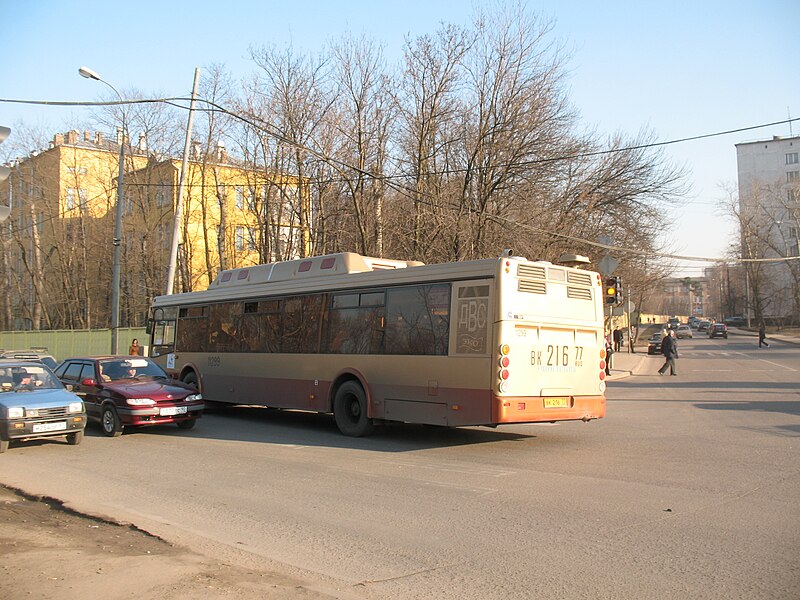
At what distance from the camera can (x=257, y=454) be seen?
12.0 metres

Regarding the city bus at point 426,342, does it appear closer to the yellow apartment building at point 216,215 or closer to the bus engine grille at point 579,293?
the bus engine grille at point 579,293

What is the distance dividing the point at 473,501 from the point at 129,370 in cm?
974

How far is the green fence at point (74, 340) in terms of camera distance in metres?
37.5

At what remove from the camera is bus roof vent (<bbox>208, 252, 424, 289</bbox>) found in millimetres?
14570

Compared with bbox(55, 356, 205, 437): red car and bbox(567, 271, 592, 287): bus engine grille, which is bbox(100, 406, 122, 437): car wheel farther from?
bbox(567, 271, 592, 287): bus engine grille

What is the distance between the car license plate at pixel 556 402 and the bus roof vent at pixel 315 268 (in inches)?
158

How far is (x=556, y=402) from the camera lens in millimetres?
11914

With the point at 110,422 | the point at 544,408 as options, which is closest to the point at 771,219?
the point at 544,408

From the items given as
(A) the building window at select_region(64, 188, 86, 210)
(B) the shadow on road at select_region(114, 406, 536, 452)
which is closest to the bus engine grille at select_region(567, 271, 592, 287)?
(B) the shadow on road at select_region(114, 406, 536, 452)

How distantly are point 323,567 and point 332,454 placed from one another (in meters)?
5.91

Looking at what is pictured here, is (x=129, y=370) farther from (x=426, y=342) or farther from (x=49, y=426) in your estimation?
(x=426, y=342)

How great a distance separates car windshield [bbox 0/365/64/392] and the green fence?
76.5ft

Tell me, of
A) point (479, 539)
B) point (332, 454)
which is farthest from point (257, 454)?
point (479, 539)

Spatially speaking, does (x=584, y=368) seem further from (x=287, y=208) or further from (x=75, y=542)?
(x=287, y=208)
